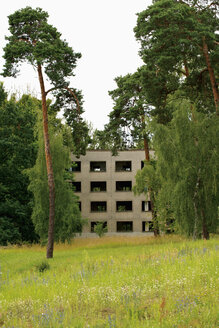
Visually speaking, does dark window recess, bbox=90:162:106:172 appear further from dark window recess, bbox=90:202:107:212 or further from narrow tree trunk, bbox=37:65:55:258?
narrow tree trunk, bbox=37:65:55:258

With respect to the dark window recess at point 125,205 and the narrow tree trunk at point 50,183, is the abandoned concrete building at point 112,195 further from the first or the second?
the narrow tree trunk at point 50,183

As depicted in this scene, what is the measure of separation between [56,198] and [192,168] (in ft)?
40.9

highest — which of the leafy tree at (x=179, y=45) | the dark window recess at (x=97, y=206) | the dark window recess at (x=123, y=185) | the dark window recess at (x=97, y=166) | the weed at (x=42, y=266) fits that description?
the leafy tree at (x=179, y=45)

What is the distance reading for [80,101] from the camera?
75.5 feet

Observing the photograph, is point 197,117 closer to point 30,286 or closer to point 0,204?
point 30,286

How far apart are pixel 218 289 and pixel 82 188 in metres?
46.8

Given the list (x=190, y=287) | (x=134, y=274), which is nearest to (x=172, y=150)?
(x=134, y=274)

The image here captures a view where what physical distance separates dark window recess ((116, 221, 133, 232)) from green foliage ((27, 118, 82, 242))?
2360 centimetres

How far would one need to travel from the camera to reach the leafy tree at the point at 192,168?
22.2 m

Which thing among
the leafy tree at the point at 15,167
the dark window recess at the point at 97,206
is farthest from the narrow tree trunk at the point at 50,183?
the dark window recess at the point at 97,206

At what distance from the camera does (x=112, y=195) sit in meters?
53.3

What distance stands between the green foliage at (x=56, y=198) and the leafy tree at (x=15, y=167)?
1848mm

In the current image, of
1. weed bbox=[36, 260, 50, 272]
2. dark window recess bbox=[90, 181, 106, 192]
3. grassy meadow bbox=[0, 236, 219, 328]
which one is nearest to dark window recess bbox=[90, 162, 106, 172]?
dark window recess bbox=[90, 181, 106, 192]

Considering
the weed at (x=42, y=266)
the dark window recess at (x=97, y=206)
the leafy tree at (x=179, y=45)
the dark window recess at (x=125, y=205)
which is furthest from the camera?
the dark window recess at (x=97, y=206)
